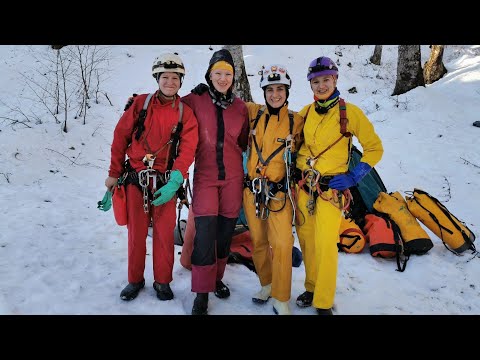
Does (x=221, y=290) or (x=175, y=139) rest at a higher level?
(x=175, y=139)

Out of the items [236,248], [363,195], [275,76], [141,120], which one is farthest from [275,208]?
[363,195]

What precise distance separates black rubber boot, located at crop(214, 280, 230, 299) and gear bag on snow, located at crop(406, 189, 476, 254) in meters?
2.93

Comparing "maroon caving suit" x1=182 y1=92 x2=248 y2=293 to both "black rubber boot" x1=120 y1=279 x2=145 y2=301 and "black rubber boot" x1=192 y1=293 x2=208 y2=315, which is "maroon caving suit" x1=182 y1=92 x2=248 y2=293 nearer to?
"black rubber boot" x1=192 y1=293 x2=208 y2=315

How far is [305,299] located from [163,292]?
148cm

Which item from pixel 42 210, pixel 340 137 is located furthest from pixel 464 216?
pixel 42 210

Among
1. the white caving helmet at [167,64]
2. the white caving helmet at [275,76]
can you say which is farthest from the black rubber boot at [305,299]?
the white caving helmet at [167,64]

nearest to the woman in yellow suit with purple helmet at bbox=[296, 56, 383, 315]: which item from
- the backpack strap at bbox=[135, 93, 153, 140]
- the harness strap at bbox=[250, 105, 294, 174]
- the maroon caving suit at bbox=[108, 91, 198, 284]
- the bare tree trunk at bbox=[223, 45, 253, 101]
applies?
the harness strap at bbox=[250, 105, 294, 174]

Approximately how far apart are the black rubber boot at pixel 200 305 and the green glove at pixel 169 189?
1.00 metres

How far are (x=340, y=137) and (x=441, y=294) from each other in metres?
2.23

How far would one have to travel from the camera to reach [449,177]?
6559 millimetres

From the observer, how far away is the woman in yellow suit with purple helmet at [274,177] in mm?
3576

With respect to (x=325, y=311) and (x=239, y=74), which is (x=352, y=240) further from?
(x=239, y=74)

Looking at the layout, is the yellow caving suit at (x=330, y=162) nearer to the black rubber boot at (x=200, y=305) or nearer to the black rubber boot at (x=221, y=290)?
the black rubber boot at (x=221, y=290)

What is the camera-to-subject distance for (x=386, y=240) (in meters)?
4.83
